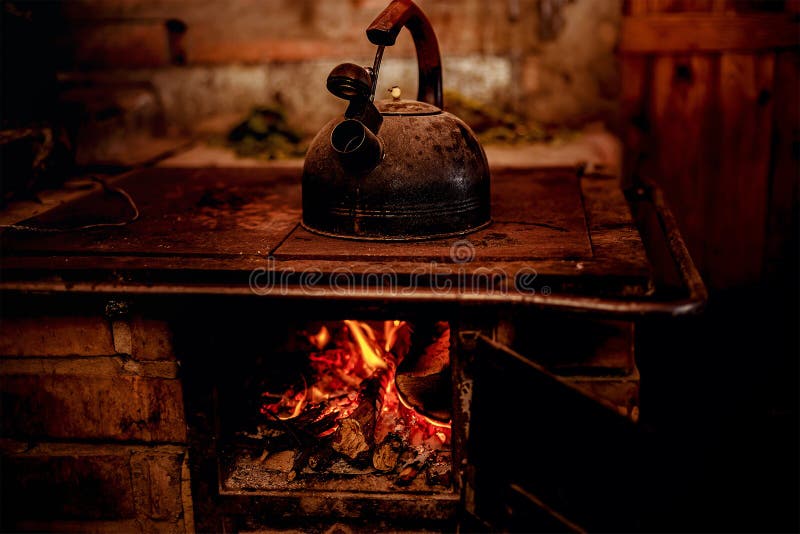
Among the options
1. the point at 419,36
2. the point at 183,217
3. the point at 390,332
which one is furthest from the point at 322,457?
the point at 419,36

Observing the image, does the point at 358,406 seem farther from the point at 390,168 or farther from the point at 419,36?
the point at 419,36

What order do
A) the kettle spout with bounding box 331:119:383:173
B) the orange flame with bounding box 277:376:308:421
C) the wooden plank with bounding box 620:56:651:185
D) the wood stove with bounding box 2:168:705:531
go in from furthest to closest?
the wooden plank with bounding box 620:56:651:185 < the orange flame with bounding box 277:376:308:421 < the kettle spout with bounding box 331:119:383:173 < the wood stove with bounding box 2:168:705:531

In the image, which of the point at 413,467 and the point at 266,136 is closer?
the point at 413,467

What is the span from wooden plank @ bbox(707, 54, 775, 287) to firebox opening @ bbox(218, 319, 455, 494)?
273 centimetres

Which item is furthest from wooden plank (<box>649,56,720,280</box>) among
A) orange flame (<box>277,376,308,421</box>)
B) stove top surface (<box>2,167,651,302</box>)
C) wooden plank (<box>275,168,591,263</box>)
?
orange flame (<box>277,376,308,421</box>)

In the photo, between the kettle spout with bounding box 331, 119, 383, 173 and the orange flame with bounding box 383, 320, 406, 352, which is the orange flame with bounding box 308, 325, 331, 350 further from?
the kettle spout with bounding box 331, 119, 383, 173

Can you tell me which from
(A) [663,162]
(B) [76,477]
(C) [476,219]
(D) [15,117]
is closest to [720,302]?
(A) [663,162]

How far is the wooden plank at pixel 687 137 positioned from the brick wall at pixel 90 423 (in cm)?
369

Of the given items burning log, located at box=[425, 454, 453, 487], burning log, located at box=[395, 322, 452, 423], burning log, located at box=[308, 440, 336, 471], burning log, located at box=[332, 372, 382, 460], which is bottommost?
burning log, located at box=[425, 454, 453, 487]

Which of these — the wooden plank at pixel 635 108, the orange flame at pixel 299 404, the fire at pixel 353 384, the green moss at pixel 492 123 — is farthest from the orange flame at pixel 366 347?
the wooden plank at pixel 635 108

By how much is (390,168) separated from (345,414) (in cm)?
112

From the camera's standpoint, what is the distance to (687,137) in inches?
199

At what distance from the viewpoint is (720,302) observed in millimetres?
5227

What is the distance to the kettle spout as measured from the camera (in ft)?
8.83
